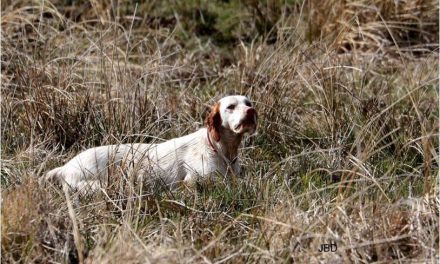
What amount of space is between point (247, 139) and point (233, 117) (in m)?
0.91

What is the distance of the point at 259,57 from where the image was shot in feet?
25.2

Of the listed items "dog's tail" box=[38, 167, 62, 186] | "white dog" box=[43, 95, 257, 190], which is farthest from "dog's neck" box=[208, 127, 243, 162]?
"dog's tail" box=[38, 167, 62, 186]

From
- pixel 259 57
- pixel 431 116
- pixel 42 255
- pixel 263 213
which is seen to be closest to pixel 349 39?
pixel 259 57

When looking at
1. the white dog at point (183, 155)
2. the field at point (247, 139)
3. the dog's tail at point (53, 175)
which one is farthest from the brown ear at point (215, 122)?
the dog's tail at point (53, 175)

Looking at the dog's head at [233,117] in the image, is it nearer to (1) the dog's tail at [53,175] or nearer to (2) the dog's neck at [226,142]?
(2) the dog's neck at [226,142]

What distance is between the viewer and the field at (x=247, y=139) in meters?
4.54

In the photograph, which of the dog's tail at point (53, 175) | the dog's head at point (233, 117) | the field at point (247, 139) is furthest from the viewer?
the dog's tail at point (53, 175)

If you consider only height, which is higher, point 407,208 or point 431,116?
point 407,208

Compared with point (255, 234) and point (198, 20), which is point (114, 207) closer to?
point (255, 234)

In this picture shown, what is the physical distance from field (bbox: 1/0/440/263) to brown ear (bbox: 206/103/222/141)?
270mm

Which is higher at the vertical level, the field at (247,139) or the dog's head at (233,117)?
the dog's head at (233,117)

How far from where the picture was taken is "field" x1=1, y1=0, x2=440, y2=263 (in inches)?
179

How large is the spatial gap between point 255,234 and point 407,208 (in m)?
0.69

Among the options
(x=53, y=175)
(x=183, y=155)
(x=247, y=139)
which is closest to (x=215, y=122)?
(x=183, y=155)
